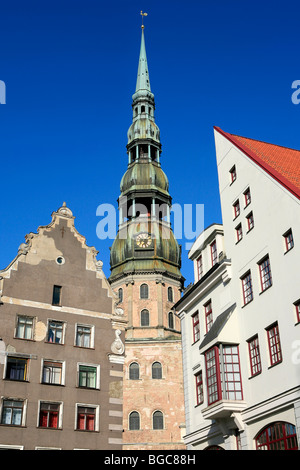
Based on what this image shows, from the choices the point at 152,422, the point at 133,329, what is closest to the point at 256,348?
the point at 152,422

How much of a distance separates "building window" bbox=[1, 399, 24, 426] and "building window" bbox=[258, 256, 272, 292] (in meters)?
12.7

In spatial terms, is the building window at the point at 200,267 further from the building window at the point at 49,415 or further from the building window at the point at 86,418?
the building window at the point at 49,415

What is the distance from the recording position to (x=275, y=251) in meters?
24.2

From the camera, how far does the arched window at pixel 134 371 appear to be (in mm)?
67644

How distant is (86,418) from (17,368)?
4185 mm

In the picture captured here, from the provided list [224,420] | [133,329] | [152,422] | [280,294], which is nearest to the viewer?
[280,294]

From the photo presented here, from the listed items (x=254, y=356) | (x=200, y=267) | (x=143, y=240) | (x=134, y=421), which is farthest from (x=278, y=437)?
(x=143, y=240)

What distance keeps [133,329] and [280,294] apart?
5168 cm

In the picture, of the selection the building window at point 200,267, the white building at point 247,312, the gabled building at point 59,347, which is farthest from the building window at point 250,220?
the gabled building at point 59,347

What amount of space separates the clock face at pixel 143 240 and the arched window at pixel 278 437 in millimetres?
56698

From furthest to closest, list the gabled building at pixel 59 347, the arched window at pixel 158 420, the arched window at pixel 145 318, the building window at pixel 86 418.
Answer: the arched window at pixel 145 318 → the arched window at pixel 158 420 → the building window at pixel 86 418 → the gabled building at pixel 59 347

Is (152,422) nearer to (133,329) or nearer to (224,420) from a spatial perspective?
(133,329)
